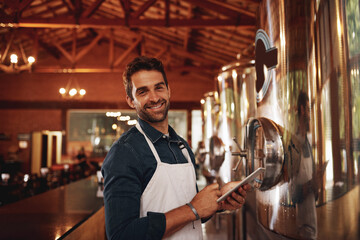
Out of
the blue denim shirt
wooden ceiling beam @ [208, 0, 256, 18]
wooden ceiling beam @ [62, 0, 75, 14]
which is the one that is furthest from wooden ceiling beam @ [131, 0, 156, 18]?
the blue denim shirt

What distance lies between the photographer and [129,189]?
1194mm

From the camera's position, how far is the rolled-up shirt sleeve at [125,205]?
115cm

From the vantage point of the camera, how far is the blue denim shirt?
116 cm

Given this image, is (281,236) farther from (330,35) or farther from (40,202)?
(40,202)

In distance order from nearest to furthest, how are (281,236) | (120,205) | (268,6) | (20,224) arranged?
(120,205) → (281,236) → (268,6) → (20,224)

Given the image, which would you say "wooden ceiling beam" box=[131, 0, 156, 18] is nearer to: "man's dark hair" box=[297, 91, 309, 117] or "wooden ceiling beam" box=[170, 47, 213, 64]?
"wooden ceiling beam" box=[170, 47, 213, 64]

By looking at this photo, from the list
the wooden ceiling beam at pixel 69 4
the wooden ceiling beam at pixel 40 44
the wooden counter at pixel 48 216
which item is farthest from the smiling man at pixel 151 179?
the wooden ceiling beam at pixel 69 4

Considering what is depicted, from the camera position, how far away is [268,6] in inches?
61.4

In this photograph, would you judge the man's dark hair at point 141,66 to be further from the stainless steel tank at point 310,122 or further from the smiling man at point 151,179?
the stainless steel tank at point 310,122

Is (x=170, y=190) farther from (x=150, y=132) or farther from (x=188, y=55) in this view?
(x=188, y=55)

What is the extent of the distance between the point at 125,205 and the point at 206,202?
33cm

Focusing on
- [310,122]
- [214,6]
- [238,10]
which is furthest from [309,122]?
[238,10]

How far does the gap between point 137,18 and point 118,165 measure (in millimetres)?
6685

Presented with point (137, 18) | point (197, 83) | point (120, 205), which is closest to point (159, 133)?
point (120, 205)
